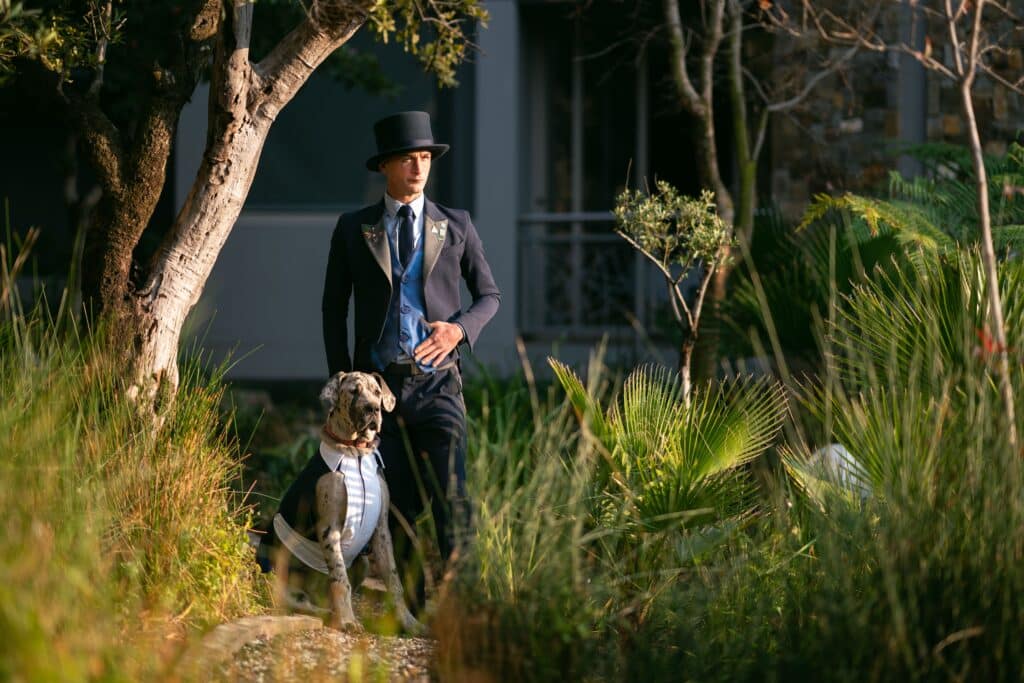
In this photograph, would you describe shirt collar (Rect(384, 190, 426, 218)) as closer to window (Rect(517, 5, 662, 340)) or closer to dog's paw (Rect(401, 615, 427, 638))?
dog's paw (Rect(401, 615, 427, 638))

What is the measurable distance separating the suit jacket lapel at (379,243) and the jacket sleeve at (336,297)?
5.4 inches

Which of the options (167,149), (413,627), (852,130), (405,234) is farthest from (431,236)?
(852,130)

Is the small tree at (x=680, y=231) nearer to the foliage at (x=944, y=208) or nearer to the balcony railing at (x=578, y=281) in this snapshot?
the foliage at (x=944, y=208)

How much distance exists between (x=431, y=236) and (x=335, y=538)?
47.4 inches

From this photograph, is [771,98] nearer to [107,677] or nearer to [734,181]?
[734,181]

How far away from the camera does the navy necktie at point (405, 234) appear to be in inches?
210

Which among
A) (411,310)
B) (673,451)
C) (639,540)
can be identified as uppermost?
(411,310)

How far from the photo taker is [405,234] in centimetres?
535

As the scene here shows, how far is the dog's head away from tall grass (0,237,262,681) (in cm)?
54

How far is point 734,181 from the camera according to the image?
1266 cm

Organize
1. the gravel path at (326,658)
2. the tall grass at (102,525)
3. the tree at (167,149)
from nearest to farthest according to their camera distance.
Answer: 1. the tall grass at (102,525)
2. the gravel path at (326,658)
3. the tree at (167,149)

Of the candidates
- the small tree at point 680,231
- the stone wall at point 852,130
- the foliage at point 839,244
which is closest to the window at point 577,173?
the stone wall at point 852,130

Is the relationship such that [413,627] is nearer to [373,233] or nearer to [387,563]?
[387,563]

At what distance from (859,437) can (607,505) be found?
3.31 feet
